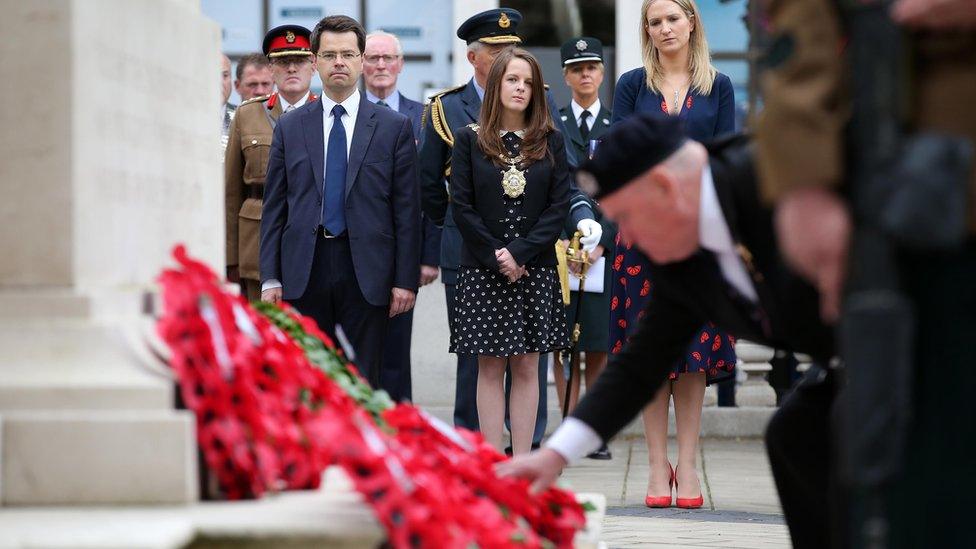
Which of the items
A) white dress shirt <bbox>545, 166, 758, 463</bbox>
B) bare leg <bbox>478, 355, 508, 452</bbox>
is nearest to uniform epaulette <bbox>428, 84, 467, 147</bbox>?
bare leg <bbox>478, 355, 508, 452</bbox>

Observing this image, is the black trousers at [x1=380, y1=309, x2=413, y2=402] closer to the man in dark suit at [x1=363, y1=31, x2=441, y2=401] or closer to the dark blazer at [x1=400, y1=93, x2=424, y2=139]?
the man in dark suit at [x1=363, y1=31, x2=441, y2=401]

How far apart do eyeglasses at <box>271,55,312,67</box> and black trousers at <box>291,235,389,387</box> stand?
2.01 meters

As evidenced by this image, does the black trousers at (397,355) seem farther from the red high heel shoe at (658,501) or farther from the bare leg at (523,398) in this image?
the red high heel shoe at (658,501)

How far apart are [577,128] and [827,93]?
237 inches

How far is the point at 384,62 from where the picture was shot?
955 centimetres

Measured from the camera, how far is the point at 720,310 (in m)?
3.67

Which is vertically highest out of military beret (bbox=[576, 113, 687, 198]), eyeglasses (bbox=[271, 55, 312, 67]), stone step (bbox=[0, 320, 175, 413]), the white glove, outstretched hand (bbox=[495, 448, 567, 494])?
eyeglasses (bbox=[271, 55, 312, 67])

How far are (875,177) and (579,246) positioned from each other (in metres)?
5.14

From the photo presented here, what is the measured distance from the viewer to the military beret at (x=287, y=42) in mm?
8750

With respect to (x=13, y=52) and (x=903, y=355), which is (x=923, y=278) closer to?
(x=903, y=355)

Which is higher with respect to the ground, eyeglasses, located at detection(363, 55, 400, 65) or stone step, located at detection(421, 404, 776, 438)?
eyeglasses, located at detection(363, 55, 400, 65)

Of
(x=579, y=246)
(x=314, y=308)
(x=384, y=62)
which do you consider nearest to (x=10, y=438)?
(x=314, y=308)

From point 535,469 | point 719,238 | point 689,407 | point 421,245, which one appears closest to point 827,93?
point 719,238

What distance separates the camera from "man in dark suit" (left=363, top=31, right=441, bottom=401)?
308 inches
